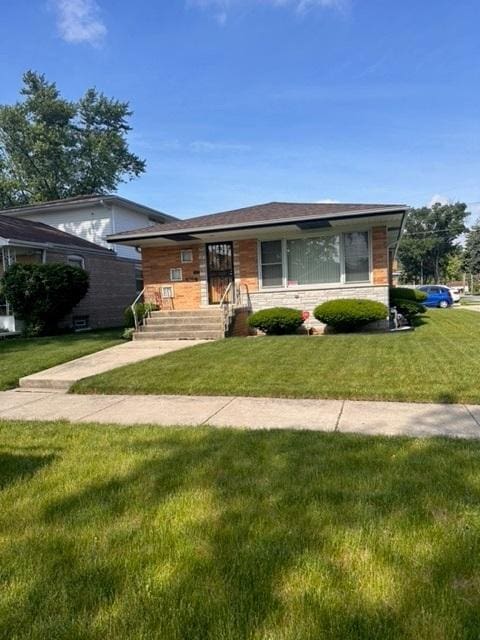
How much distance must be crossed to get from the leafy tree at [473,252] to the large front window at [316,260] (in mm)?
49088

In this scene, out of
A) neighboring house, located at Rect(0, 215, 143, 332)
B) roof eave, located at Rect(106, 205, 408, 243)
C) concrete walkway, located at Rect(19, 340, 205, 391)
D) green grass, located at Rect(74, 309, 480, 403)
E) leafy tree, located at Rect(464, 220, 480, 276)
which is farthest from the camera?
leafy tree, located at Rect(464, 220, 480, 276)

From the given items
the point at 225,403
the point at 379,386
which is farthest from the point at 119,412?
the point at 379,386

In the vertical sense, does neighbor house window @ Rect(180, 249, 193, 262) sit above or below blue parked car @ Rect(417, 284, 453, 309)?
above

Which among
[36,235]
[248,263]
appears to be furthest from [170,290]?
[36,235]

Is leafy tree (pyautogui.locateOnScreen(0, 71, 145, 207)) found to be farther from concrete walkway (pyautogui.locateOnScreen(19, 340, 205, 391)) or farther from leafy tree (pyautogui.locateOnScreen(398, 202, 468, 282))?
leafy tree (pyautogui.locateOnScreen(398, 202, 468, 282))

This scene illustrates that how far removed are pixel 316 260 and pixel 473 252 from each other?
2004 inches

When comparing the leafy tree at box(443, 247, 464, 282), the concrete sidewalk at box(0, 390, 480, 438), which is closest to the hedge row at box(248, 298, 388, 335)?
the concrete sidewalk at box(0, 390, 480, 438)

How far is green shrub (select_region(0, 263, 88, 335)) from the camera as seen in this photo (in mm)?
14375

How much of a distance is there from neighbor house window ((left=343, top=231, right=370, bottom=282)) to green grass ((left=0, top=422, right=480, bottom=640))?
9110 mm

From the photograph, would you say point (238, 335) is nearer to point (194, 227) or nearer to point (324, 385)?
point (194, 227)

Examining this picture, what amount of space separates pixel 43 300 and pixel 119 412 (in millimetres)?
10645

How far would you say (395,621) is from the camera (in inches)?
70.2

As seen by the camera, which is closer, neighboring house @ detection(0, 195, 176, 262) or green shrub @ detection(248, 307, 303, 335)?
green shrub @ detection(248, 307, 303, 335)

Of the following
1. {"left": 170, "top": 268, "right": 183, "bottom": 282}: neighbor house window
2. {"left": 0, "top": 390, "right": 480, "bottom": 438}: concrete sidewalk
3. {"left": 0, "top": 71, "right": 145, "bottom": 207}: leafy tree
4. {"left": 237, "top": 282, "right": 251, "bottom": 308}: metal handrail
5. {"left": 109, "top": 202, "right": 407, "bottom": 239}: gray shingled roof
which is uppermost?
{"left": 0, "top": 71, "right": 145, "bottom": 207}: leafy tree
